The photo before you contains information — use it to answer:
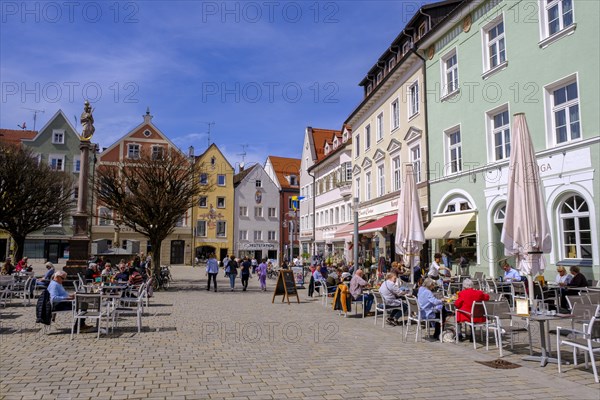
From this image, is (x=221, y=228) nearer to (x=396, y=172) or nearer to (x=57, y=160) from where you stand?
(x=57, y=160)

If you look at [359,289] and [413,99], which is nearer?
[359,289]

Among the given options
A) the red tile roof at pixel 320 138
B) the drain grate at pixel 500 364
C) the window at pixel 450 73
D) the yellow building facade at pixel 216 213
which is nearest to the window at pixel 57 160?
the yellow building facade at pixel 216 213

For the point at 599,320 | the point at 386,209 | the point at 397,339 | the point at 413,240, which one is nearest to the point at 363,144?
the point at 386,209

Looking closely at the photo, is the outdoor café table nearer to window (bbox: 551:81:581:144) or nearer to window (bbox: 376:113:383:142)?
window (bbox: 551:81:581:144)

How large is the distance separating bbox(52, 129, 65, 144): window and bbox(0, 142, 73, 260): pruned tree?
24.5m

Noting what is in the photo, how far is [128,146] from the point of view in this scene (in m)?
54.3

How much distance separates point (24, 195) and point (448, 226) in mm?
22894

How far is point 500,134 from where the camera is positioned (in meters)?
18.1

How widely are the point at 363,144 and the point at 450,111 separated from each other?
1240 centimetres

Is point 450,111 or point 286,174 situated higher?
point 286,174

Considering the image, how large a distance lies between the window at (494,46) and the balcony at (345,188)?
18.0 meters

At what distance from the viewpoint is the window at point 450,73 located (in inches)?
824

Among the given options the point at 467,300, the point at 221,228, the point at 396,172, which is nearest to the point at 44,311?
the point at 467,300

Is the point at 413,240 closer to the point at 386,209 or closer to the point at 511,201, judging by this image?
the point at 511,201
